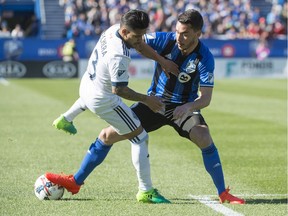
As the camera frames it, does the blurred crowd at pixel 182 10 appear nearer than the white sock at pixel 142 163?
No

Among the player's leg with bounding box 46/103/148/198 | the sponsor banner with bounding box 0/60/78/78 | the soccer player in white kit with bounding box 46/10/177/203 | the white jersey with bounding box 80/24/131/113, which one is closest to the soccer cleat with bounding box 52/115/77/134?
the soccer player in white kit with bounding box 46/10/177/203

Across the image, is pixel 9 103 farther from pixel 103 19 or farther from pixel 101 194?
pixel 103 19

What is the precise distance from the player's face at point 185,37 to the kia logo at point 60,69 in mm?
24766

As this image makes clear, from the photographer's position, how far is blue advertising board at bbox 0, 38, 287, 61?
33.1 metres

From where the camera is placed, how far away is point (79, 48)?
113 feet

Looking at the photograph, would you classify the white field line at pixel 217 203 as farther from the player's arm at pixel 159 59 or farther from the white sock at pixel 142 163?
the player's arm at pixel 159 59

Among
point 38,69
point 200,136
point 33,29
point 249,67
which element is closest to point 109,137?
point 200,136

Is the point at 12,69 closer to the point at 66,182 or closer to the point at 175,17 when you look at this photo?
the point at 175,17

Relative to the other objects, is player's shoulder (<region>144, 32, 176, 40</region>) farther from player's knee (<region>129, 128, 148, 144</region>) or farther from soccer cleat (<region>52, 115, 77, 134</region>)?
soccer cleat (<region>52, 115, 77, 134</region>)

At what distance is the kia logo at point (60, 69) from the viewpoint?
3219 cm

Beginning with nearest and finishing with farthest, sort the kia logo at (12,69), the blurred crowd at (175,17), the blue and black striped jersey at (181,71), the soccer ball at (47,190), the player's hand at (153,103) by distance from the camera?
1. the player's hand at (153,103)
2. the soccer ball at (47,190)
3. the blue and black striped jersey at (181,71)
4. the kia logo at (12,69)
5. the blurred crowd at (175,17)

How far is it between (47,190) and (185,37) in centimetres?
214

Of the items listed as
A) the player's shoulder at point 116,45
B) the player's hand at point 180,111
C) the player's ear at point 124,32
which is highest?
the player's ear at point 124,32

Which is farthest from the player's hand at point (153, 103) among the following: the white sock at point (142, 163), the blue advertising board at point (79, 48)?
the blue advertising board at point (79, 48)
